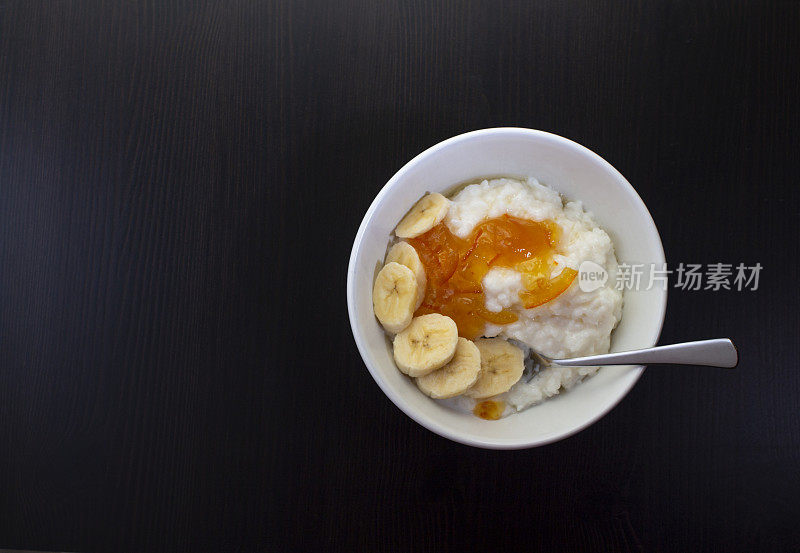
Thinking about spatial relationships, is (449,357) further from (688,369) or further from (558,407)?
(688,369)

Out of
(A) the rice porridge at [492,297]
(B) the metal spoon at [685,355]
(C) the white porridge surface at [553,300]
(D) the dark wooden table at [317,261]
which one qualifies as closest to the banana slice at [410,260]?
(A) the rice porridge at [492,297]

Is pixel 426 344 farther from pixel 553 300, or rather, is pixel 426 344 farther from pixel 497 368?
pixel 553 300

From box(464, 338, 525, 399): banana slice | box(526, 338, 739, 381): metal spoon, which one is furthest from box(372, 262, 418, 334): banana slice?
box(526, 338, 739, 381): metal spoon

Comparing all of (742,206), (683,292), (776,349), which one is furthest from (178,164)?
(776,349)

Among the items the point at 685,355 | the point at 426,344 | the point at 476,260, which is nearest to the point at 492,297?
the point at 476,260

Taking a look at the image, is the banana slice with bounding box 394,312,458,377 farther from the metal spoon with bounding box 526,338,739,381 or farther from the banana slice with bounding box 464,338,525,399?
the metal spoon with bounding box 526,338,739,381
